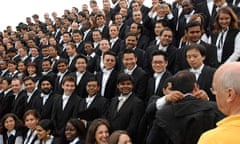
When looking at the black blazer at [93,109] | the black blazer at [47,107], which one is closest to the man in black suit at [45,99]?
the black blazer at [47,107]

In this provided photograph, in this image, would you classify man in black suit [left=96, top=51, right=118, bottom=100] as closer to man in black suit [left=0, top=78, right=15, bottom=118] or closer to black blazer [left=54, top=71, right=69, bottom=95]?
black blazer [left=54, top=71, right=69, bottom=95]

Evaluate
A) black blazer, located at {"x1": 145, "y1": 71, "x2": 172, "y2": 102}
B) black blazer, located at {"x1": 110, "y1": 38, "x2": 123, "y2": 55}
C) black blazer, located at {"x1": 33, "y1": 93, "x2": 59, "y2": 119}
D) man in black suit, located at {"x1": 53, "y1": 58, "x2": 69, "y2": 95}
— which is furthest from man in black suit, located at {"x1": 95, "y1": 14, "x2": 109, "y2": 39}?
black blazer, located at {"x1": 145, "y1": 71, "x2": 172, "y2": 102}

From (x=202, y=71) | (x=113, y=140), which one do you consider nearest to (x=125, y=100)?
(x=202, y=71)

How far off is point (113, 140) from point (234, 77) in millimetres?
2270

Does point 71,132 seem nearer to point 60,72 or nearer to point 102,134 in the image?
point 102,134

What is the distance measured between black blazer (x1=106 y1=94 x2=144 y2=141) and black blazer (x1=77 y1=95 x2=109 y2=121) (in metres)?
0.47

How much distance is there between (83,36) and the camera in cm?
1037

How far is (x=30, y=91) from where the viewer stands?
824 centimetres

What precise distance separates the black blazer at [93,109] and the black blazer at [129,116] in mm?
470

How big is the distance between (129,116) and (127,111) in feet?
0.21

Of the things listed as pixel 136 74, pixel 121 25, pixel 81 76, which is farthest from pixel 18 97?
pixel 136 74

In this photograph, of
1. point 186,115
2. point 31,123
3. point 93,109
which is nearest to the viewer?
point 186,115

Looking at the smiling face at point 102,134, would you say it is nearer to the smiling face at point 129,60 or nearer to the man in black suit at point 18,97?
the smiling face at point 129,60

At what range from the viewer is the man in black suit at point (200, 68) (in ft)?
16.3
